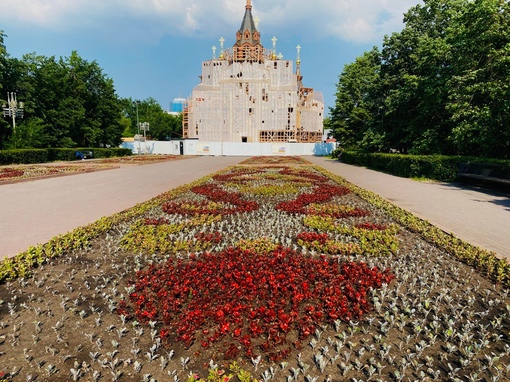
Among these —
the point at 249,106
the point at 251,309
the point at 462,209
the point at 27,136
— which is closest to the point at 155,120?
the point at 249,106

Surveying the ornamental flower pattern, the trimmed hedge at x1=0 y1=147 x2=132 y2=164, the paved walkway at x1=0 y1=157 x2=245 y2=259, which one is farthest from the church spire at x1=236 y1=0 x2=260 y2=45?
the ornamental flower pattern

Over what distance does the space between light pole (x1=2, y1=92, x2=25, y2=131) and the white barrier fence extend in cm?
2758

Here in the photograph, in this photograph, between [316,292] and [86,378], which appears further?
[316,292]

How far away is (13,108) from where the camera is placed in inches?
1296

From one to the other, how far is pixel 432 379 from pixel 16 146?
136ft

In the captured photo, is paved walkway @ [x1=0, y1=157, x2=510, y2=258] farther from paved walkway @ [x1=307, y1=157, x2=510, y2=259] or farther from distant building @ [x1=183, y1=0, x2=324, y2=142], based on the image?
distant building @ [x1=183, y1=0, x2=324, y2=142]

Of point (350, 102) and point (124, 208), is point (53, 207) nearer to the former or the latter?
point (124, 208)

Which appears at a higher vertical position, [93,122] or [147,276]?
[93,122]

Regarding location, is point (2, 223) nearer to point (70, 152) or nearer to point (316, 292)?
point (316, 292)

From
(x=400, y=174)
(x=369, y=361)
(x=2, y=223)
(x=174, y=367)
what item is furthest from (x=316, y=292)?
(x=400, y=174)

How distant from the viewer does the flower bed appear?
2.93 meters

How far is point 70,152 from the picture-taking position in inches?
1528

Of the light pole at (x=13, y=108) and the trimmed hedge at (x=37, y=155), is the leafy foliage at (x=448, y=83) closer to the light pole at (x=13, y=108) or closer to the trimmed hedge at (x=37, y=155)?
the trimmed hedge at (x=37, y=155)

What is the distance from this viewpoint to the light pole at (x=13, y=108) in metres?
32.8
